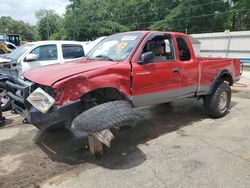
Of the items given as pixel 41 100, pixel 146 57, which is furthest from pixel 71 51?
pixel 41 100

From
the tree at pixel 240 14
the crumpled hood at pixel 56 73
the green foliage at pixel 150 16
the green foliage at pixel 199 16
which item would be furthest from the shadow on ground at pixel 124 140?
the green foliage at pixel 199 16

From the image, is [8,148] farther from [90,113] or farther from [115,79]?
[115,79]

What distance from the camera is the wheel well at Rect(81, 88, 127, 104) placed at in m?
4.32

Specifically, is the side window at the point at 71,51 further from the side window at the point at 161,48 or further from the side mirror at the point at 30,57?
the side window at the point at 161,48

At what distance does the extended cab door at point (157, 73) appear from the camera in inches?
185

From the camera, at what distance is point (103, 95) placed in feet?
14.8

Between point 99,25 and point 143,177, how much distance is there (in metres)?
48.1

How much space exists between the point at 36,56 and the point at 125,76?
452 cm

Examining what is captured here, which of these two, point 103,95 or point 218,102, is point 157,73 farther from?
point 218,102

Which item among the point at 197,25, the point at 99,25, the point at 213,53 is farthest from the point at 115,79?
the point at 99,25

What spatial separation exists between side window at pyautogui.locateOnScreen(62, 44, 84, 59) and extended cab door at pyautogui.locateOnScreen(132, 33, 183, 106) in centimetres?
431

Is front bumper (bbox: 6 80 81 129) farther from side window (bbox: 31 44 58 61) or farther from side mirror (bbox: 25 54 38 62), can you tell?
side window (bbox: 31 44 58 61)

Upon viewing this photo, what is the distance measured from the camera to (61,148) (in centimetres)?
475

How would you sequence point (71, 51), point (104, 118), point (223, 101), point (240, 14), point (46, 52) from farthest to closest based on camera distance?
point (240, 14)
point (71, 51)
point (46, 52)
point (223, 101)
point (104, 118)
